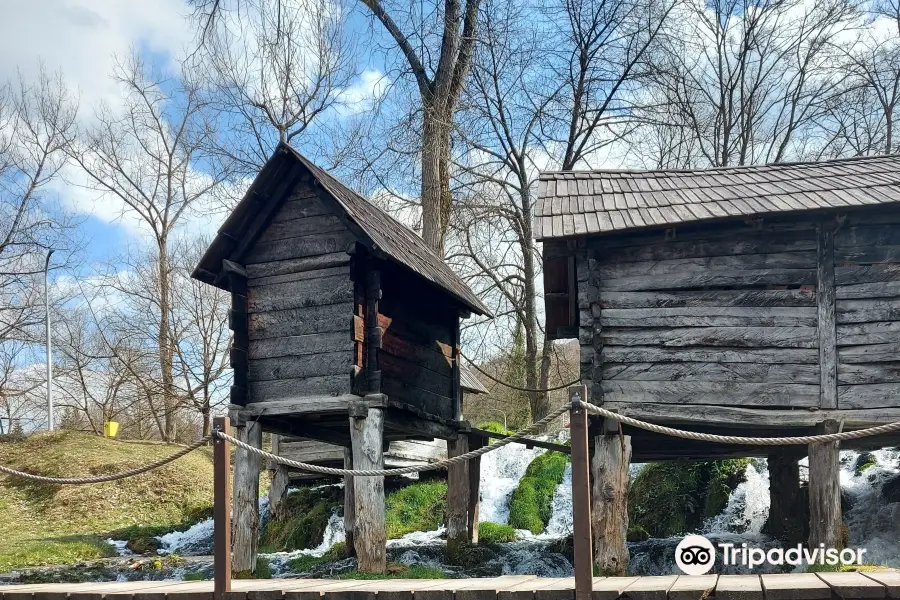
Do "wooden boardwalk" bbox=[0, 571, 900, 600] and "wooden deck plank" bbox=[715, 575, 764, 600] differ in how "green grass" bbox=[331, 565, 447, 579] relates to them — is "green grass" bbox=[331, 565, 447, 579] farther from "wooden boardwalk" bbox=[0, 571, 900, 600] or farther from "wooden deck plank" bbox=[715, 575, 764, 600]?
"wooden deck plank" bbox=[715, 575, 764, 600]

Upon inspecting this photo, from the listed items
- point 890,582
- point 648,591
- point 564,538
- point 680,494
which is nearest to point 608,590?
point 648,591

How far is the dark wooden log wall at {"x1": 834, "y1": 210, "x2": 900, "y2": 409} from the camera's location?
33.8 ft

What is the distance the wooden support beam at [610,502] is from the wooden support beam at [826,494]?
2184 millimetres

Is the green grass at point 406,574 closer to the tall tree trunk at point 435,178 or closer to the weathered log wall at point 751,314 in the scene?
the weathered log wall at point 751,314

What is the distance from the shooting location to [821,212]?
10234 millimetres

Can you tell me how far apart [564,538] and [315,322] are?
214 inches

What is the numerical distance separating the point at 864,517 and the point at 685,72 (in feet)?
48.7

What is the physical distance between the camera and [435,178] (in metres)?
20.4

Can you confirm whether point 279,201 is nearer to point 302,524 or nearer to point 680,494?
point 302,524

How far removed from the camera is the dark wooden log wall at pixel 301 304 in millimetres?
11867

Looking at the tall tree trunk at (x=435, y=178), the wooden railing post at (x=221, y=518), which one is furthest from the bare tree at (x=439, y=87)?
the wooden railing post at (x=221, y=518)

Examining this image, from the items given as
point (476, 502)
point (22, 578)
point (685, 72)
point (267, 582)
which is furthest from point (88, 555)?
point (685, 72)

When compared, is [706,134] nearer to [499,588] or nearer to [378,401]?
[378,401]

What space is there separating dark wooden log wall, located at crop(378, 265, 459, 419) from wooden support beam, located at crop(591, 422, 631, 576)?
10.1ft
